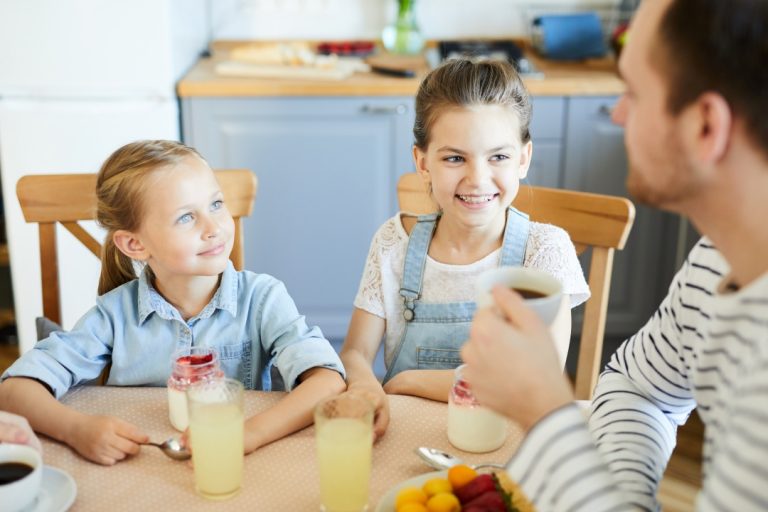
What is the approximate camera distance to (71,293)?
267 cm

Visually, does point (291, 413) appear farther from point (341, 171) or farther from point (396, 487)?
point (341, 171)

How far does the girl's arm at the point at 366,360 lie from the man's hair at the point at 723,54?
567 millimetres

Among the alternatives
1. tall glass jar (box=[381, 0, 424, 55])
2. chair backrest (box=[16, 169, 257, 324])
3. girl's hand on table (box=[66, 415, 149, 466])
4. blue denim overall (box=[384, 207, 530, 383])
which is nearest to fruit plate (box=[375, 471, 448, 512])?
girl's hand on table (box=[66, 415, 149, 466])

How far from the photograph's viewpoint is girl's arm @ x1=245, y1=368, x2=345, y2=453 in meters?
1.12

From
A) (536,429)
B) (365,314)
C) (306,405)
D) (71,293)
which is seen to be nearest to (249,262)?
(71,293)

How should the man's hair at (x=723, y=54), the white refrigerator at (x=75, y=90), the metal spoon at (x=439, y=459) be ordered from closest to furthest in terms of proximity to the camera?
the man's hair at (x=723, y=54)
the metal spoon at (x=439, y=459)
the white refrigerator at (x=75, y=90)

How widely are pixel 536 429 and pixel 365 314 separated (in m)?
0.78

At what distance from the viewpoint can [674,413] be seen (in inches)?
45.1

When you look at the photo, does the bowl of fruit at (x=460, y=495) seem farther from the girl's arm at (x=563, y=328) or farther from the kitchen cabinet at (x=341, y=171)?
the kitchen cabinet at (x=341, y=171)

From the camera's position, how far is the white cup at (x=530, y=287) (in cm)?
88

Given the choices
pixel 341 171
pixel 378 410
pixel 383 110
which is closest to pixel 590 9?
pixel 383 110

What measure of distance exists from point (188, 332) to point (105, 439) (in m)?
0.33

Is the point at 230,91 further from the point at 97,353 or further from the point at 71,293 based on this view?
the point at 97,353

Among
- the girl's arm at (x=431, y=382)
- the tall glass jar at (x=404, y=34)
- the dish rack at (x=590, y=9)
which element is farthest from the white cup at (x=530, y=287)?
the dish rack at (x=590, y=9)
